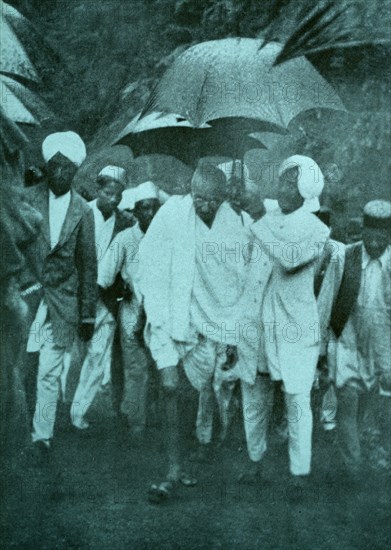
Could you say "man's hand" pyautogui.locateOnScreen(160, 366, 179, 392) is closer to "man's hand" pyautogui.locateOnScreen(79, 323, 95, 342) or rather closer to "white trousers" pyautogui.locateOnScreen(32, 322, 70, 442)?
"man's hand" pyautogui.locateOnScreen(79, 323, 95, 342)

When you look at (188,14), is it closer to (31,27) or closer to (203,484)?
(31,27)

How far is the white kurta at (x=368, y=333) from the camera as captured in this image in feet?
18.7

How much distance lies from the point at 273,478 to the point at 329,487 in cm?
36

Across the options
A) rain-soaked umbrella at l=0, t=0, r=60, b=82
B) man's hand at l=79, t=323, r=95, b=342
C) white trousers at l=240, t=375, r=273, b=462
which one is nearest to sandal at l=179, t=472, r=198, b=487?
white trousers at l=240, t=375, r=273, b=462

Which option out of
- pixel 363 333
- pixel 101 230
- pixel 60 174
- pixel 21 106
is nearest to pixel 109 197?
pixel 101 230

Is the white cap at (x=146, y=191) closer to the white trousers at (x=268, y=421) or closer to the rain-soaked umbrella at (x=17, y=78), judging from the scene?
the rain-soaked umbrella at (x=17, y=78)

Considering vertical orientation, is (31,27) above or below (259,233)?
above

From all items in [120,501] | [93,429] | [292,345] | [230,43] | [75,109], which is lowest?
[120,501]

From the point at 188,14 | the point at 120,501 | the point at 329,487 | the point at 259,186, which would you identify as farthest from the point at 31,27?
the point at 329,487

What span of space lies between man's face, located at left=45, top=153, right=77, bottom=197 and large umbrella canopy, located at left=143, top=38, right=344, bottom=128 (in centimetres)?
62

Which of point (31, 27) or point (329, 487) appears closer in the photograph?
point (329, 487)

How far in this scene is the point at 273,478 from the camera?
5695 millimetres

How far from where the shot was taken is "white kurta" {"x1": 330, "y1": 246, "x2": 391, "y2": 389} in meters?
5.71

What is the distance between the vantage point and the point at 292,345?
223 inches
